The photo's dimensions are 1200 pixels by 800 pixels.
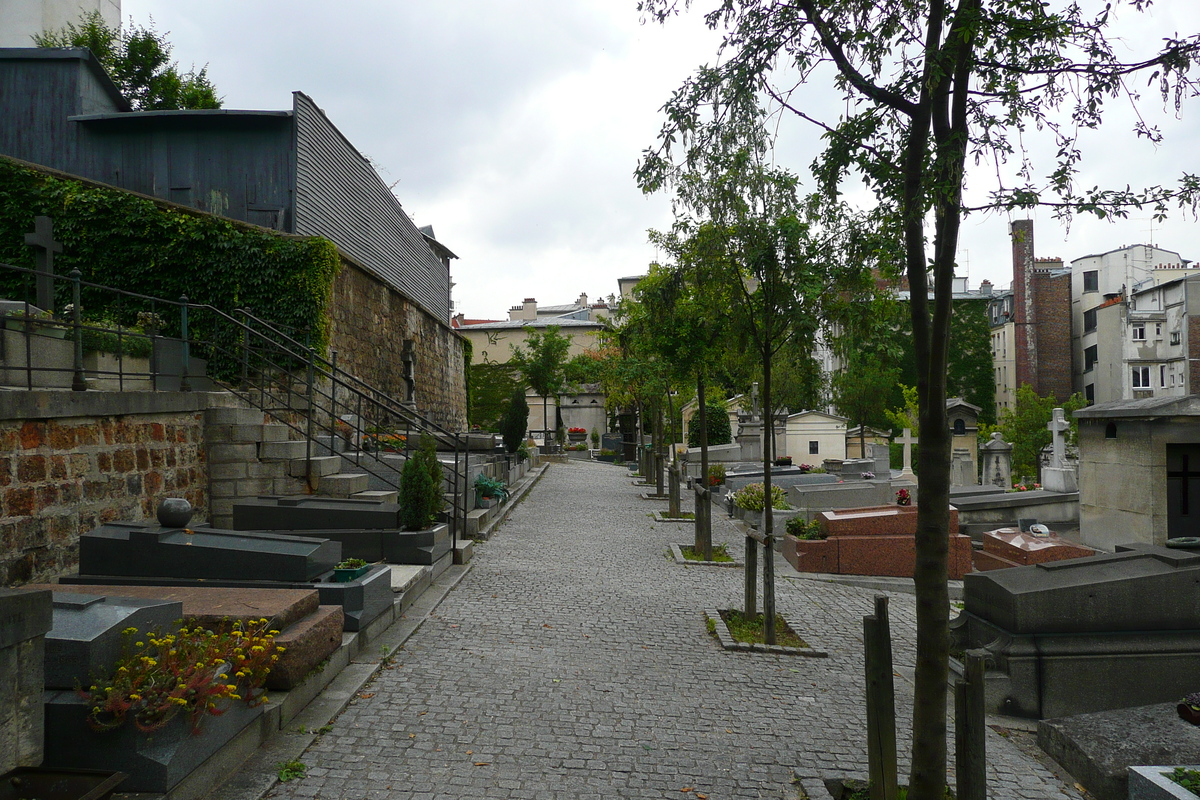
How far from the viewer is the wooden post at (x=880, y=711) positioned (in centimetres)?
359

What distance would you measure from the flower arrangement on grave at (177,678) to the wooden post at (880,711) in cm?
304

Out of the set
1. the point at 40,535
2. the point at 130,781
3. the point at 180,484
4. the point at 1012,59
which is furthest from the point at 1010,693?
the point at 180,484

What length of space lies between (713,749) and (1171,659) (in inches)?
134

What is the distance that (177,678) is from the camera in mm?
3260

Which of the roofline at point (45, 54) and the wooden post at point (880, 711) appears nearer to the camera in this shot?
the wooden post at point (880, 711)

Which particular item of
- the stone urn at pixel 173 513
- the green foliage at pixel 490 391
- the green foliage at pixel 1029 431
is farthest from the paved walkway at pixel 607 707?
the green foliage at pixel 1029 431

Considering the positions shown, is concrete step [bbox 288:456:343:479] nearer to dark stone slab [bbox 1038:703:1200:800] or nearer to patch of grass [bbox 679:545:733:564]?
patch of grass [bbox 679:545:733:564]

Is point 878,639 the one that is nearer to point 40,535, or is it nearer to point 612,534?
point 40,535

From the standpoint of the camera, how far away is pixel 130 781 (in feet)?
10.3

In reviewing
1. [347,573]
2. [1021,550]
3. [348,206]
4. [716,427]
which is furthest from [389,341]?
[716,427]

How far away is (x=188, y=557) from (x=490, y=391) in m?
37.8

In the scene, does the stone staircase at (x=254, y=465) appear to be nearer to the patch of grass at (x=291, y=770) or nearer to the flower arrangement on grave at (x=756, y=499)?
the patch of grass at (x=291, y=770)

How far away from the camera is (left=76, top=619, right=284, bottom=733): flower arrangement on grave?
3.09 metres

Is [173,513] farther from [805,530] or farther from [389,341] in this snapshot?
[389,341]
